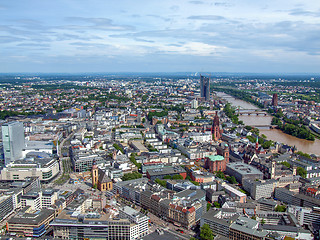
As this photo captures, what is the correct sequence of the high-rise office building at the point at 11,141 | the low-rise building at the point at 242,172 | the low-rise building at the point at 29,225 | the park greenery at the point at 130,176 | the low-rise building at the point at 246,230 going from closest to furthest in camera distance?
the low-rise building at the point at 246,230 < the low-rise building at the point at 29,225 < the park greenery at the point at 130,176 < the low-rise building at the point at 242,172 < the high-rise office building at the point at 11,141

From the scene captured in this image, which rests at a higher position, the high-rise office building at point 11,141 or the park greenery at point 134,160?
the high-rise office building at point 11,141

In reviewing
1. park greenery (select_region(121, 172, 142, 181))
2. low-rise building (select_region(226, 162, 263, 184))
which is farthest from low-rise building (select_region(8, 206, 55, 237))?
low-rise building (select_region(226, 162, 263, 184))

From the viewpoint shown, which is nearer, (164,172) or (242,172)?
(242,172)

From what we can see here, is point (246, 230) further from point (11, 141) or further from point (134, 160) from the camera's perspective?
point (11, 141)

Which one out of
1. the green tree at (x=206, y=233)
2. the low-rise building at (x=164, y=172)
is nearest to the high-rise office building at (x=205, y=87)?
the low-rise building at (x=164, y=172)

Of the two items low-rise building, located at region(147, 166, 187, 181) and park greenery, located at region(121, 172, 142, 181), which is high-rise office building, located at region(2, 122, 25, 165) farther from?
low-rise building, located at region(147, 166, 187, 181)

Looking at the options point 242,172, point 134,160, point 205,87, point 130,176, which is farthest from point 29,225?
point 205,87

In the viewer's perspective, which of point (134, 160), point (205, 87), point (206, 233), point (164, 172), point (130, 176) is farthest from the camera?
point (205, 87)

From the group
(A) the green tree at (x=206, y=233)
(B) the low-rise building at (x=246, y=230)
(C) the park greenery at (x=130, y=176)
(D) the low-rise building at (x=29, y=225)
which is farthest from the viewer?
(C) the park greenery at (x=130, y=176)

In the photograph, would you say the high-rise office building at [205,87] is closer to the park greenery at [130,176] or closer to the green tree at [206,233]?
the park greenery at [130,176]

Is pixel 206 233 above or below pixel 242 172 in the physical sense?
below
